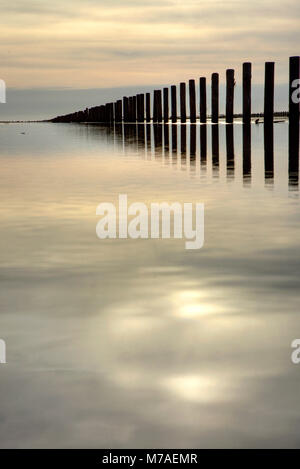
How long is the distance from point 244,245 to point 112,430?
346cm

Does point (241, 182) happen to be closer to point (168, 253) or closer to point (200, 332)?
point (168, 253)

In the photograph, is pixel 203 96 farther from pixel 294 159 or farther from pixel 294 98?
pixel 294 159

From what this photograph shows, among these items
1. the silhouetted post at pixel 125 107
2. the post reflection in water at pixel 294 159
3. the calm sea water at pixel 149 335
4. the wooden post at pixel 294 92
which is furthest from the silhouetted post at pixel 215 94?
the calm sea water at pixel 149 335

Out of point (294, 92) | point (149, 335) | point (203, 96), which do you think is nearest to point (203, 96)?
point (203, 96)

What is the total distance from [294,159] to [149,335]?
12.1 metres

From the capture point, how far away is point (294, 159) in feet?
50.4

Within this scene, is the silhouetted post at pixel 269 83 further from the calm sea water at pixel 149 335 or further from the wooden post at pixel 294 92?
the calm sea water at pixel 149 335

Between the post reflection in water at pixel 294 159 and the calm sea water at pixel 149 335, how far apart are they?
11.1 feet

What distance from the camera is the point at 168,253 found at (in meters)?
5.58

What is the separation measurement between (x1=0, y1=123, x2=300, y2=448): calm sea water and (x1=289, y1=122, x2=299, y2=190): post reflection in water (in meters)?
3.39

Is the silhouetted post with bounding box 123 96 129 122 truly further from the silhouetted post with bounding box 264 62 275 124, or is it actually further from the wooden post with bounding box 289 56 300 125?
the wooden post with bounding box 289 56 300 125

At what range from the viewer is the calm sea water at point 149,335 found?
2.66 m

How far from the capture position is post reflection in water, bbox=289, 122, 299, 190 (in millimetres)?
11031

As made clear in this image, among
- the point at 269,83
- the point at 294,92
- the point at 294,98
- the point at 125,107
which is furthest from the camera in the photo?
the point at 125,107
